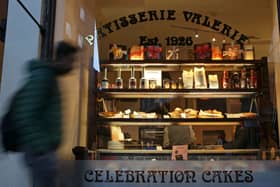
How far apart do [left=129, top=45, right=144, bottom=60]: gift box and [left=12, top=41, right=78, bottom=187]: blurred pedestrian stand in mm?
2960

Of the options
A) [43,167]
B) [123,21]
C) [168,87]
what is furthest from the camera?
[123,21]

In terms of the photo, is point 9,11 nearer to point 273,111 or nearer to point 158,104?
point 158,104

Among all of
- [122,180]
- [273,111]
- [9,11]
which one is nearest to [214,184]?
[122,180]

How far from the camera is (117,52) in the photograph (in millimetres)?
4711

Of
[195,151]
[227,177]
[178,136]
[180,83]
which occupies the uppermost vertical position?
[180,83]

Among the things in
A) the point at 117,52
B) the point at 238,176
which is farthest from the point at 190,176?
the point at 117,52

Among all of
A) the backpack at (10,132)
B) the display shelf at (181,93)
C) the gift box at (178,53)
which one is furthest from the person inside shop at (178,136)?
the backpack at (10,132)

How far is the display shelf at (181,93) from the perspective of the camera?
4.52 meters

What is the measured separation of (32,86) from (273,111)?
10.6 ft

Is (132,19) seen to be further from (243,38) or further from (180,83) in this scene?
Result: (243,38)

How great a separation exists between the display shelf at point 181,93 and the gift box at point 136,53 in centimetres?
40

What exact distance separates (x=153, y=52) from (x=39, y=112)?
125 inches

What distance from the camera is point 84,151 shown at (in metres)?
3.48

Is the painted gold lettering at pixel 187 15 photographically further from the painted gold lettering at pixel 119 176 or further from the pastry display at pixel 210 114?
the painted gold lettering at pixel 119 176
